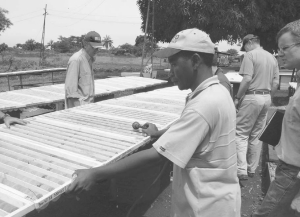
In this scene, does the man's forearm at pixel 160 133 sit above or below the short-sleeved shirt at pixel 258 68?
below

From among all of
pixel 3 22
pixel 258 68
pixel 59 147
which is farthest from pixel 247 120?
pixel 3 22

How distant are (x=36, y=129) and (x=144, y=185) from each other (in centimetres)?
172

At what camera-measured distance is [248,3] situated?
13.0 metres

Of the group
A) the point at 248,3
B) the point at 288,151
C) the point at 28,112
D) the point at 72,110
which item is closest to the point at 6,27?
the point at 248,3

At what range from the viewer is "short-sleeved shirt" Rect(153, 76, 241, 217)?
1444 millimetres

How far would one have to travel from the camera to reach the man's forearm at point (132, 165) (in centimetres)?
153

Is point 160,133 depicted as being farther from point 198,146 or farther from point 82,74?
point 82,74

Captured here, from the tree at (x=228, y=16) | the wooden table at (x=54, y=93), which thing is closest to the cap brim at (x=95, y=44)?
the wooden table at (x=54, y=93)

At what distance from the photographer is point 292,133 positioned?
2.29m

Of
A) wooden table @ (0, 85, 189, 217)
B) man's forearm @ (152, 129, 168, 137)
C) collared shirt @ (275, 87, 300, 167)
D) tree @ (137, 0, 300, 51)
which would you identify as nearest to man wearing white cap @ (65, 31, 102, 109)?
wooden table @ (0, 85, 189, 217)

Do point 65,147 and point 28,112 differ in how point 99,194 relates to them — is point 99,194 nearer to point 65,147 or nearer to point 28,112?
point 65,147

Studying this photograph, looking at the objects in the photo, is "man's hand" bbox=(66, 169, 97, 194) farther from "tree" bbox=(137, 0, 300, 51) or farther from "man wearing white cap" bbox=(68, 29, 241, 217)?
"tree" bbox=(137, 0, 300, 51)

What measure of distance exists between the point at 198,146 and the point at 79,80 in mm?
3190

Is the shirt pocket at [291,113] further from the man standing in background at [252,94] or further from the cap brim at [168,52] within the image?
the man standing in background at [252,94]
